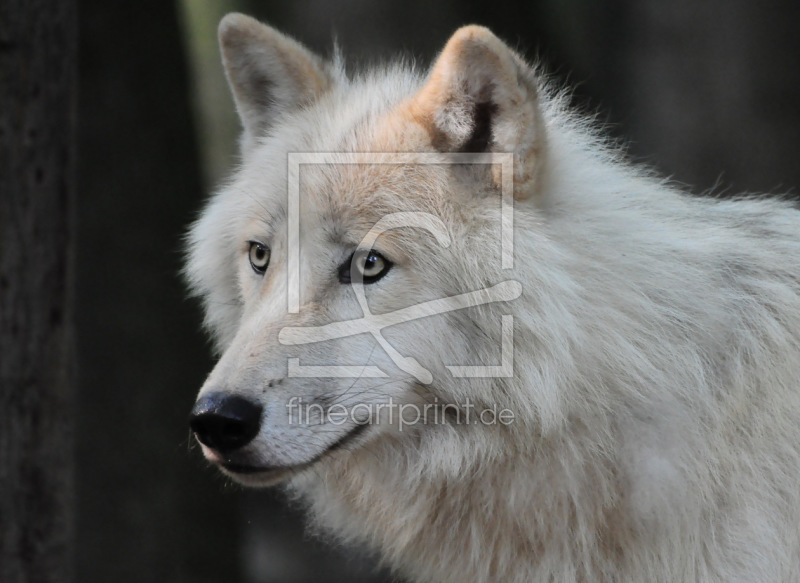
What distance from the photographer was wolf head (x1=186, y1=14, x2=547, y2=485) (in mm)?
2727

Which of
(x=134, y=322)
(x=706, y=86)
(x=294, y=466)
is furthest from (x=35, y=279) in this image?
(x=706, y=86)

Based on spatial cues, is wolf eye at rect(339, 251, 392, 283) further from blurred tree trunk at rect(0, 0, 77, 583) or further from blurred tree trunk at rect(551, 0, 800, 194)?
blurred tree trunk at rect(551, 0, 800, 194)

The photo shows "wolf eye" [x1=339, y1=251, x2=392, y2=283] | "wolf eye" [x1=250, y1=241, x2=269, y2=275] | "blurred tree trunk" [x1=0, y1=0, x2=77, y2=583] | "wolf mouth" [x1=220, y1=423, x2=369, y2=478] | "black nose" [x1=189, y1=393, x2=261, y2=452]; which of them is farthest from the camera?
"blurred tree trunk" [x1=0, y1=0, x2=77, y2=583]

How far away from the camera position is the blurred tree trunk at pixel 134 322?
5.77 metres

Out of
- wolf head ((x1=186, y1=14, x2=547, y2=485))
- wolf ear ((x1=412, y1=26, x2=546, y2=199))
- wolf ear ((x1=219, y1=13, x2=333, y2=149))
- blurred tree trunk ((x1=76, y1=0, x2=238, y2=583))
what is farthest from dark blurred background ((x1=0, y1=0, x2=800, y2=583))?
wolf ear ((x1=412, y1=26, x2=546, y2=199))

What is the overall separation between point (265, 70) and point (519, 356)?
1648 millimetres

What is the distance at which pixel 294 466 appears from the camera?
2.78 meters

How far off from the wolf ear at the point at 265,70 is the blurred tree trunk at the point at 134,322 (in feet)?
7.81

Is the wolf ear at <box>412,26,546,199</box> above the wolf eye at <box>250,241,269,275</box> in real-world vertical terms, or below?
above

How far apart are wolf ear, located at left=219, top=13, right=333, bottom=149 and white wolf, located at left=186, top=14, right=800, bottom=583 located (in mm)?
555

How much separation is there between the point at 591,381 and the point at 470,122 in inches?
37.0

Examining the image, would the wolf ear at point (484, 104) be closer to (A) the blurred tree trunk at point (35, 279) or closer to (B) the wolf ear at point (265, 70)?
(B) the wolf ear at point (265, 70)

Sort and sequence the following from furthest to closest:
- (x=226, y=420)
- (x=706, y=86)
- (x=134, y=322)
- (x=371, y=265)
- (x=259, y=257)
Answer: (x=706, y=86)
(x=134, y=322)
(x=259, y=257)
(x=371, y=265)
(x=226, y=420)

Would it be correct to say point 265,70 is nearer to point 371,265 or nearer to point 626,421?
point 371,265
